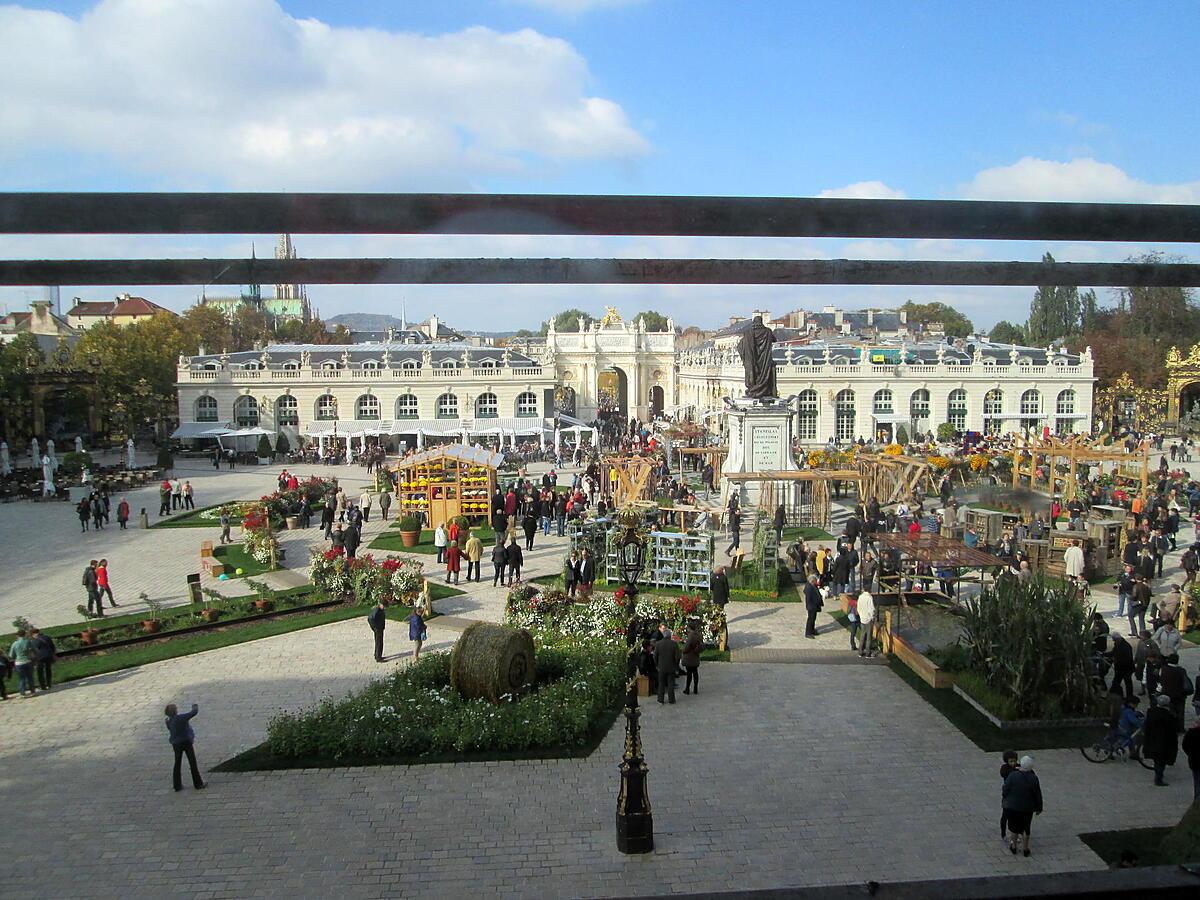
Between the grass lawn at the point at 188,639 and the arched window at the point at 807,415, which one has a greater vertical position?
the arched window at the point at 807,415

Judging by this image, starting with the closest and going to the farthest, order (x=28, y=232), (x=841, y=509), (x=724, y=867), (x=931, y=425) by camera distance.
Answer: (x=28, y=232), (x=724, y=867), (x=841, y=509), (x=931, y=425)

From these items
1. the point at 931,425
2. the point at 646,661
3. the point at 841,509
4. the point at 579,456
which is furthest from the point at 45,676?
the point at 931,425

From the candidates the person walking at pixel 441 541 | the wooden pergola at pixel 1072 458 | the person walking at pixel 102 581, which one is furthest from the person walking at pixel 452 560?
the wooden pergola at pixel 1072 458

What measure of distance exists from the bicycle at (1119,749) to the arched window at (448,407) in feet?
135

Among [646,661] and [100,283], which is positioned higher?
[100,283]

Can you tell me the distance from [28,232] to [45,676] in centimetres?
1234

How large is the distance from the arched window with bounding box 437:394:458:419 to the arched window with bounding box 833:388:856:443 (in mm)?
20026

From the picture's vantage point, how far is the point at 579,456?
41125 millimetres

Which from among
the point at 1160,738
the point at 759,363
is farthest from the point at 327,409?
the point at 1160,738

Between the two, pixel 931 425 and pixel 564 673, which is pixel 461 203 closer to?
pixel 564 673

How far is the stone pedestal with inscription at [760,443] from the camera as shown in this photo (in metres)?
26.1

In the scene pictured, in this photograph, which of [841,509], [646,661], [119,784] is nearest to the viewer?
[119,784]

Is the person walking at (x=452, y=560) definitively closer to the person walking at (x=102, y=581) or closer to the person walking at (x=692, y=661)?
the person walking at (x=102, y=581)

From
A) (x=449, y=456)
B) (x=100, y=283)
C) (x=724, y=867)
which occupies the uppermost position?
(x=100, y=283)
